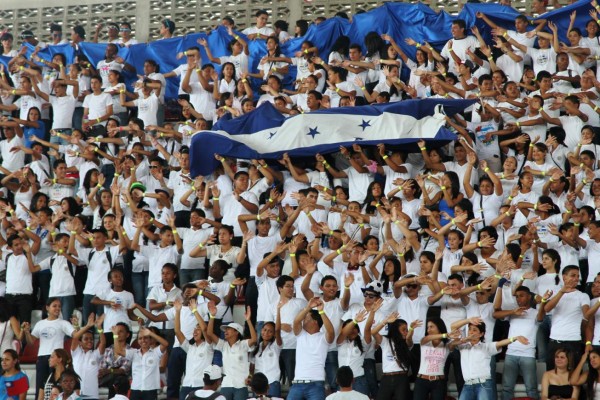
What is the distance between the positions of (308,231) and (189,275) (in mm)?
1409

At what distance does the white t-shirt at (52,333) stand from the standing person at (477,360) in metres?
4.12

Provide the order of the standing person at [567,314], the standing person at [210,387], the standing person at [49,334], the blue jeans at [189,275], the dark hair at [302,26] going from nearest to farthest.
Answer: the standing person at [210,387] < the standing person at [567,314] < the standing person at [49,334] < the blue jeans at [189,275] < the dark hair at [302,26]

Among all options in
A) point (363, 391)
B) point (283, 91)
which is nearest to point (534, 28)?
point (283, 91)

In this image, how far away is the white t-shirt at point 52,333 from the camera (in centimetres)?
1257

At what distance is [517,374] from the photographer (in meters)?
11.4

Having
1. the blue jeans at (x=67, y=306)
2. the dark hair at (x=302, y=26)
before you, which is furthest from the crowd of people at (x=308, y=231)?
the dark hair at (x=302, y=26)

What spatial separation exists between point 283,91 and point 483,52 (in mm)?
2650

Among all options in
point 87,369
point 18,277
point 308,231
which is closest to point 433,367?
point 308,231

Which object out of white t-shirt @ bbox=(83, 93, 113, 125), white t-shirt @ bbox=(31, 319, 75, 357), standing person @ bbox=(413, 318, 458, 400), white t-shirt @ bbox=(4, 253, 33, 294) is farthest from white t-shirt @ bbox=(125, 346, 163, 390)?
white t-shirt @ bbox=(83, 93, 113, 125)

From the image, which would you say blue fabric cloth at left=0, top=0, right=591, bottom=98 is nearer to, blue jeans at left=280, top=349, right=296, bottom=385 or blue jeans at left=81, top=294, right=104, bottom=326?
blue jeans at left=81, top=294, right=104, bottom=326

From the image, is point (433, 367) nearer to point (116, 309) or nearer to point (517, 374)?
point (517, 374)

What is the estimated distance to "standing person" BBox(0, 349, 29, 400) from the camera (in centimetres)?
1201

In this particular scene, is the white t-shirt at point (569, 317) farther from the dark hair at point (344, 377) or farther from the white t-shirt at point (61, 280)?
the white t-shirt at point (61, 280)

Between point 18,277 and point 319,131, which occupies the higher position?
point 319,131
